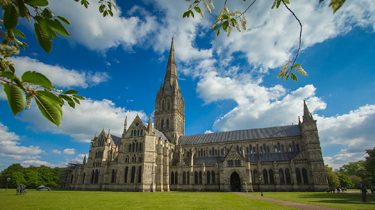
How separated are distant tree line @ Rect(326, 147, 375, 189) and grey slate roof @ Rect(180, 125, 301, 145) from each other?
617 inches

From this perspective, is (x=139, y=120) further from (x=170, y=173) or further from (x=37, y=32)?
(x=37, y=32)

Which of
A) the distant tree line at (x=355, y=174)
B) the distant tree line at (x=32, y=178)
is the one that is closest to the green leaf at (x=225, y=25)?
the distant tree line at (x=355, y=174)

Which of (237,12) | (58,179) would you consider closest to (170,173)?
(58,179)

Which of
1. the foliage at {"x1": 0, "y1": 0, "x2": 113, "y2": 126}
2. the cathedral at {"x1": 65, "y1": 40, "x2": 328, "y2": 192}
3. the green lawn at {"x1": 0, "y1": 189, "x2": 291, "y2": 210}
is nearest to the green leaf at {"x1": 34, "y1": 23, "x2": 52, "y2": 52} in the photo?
the foliage at {"x1": 0, "y1": 0, "x2": 113, "y2": 126}

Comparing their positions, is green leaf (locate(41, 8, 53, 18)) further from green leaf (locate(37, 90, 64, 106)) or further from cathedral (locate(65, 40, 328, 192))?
cathedral (locate(65, 40, 328, 192))

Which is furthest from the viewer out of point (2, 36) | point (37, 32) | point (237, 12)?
point (237, 12)

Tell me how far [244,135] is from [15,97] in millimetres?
60101

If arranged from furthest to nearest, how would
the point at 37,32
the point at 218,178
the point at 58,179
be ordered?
the point at 58,179
the point at 218,178
the point at 37,32

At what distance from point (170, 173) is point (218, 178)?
12434 millimetres

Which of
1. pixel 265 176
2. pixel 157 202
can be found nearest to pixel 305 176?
pixel 265 176

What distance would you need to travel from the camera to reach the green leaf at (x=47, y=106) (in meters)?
1.53

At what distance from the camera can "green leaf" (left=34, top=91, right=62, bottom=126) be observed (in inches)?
60.3

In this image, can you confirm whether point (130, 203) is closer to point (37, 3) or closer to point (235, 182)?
point (37, 3)

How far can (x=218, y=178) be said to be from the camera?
1954 inches
